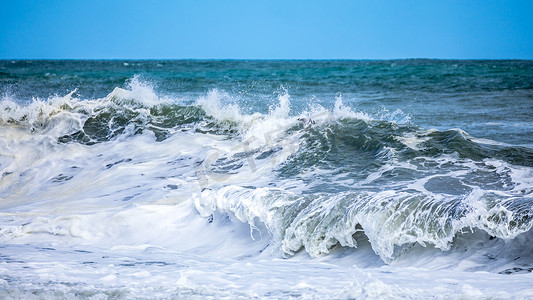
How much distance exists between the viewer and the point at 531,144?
6.79 metres

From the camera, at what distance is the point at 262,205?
4.74m

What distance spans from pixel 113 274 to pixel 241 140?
16.6 feet

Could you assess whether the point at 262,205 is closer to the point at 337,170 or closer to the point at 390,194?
the point at 390,194

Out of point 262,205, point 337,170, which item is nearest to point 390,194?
point 262,205

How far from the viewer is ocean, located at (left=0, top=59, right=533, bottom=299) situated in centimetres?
326

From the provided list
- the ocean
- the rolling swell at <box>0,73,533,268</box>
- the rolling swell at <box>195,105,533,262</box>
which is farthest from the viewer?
the rolling swell at <box>0,73,533,268</box>

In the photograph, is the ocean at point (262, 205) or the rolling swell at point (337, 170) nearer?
the ocean at point (262, 205)

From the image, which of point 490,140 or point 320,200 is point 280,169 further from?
point 490,140

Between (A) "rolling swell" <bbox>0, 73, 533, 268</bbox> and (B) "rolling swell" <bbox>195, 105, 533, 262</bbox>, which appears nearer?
(B) "rolling swell" <bbox>195, 105, 533, 262</bbox>

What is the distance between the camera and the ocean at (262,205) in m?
3.26

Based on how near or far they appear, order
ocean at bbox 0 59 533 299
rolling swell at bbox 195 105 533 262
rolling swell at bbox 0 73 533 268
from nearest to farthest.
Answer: ocean at bbox 0 59 533 299, rolling swell at bbox 195 105 533 262, rolling swell at bbox 0 73 533 268

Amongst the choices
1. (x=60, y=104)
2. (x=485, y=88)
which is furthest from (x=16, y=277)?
(x=485, y=88)

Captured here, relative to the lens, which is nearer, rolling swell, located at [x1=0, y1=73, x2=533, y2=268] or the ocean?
the ocean

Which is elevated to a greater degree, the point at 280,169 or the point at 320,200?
the point at 280,169
